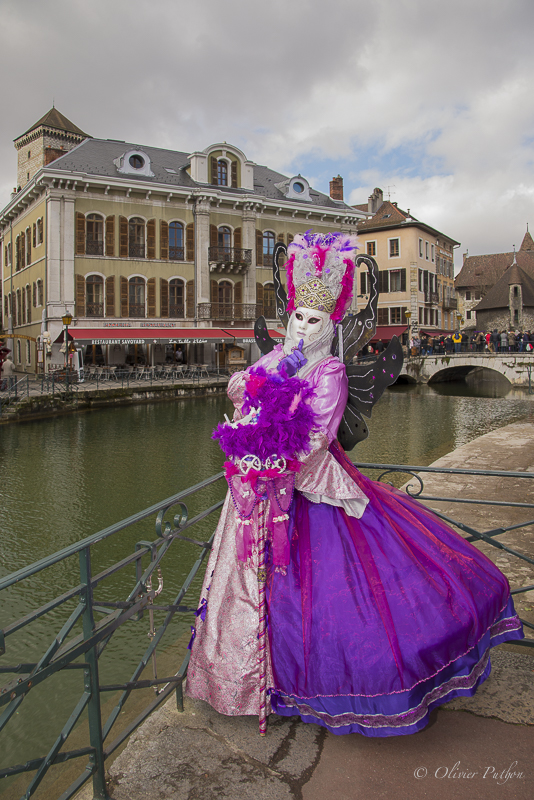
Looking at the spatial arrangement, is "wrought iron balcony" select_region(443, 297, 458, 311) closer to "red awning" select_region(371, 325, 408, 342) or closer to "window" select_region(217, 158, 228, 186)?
"red awning" select_region(371, 325, 408, 342)

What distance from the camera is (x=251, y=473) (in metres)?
2.11

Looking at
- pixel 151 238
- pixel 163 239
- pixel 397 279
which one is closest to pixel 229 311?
pixel 163 239

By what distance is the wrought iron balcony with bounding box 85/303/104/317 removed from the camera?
82.8ft

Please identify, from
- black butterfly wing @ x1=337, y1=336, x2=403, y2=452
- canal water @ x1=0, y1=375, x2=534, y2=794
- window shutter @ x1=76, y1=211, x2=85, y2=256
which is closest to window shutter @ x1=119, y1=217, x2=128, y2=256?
window shutter @ x1=76, y1=211, x2=85, y2=256

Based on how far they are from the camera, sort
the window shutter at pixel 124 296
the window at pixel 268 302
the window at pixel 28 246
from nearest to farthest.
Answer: the window shutter at pixel 124 296
the window at pixel 28 246
the window at pixel 268 302

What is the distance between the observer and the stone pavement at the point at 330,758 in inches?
72.3

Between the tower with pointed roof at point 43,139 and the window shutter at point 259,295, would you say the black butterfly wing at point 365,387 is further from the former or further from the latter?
the tower with pointed roof at point 43,139

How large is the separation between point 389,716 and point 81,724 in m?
2.05

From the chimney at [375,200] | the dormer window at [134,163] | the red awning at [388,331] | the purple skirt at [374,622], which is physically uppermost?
the chimney at [375,200]

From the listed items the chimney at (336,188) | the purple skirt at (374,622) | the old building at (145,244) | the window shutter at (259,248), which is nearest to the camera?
the purple skirt at (374,622)

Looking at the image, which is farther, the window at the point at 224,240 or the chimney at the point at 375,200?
the chimney at the point at 375,200

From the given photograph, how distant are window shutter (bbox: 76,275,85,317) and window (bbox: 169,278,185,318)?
175 inches

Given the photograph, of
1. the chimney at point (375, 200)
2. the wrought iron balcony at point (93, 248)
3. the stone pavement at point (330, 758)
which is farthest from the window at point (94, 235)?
the stone pavement at point (330, 758)

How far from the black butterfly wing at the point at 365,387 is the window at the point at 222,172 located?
2885cm
